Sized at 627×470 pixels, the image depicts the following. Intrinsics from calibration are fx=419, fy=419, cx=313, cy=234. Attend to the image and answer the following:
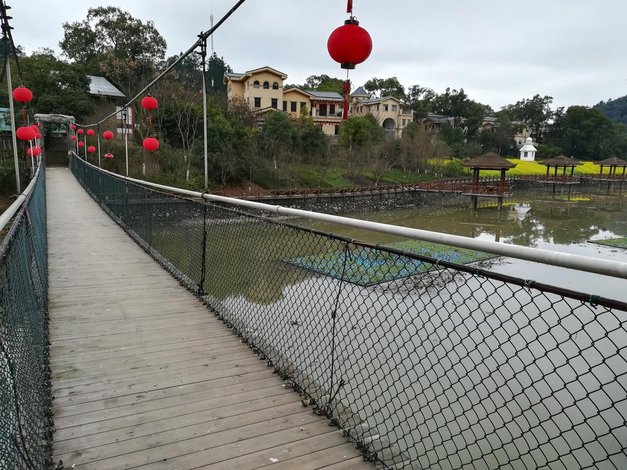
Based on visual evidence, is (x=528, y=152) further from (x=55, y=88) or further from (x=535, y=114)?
(x=55, y=88)

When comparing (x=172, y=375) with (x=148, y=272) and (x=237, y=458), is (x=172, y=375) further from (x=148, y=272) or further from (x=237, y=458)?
(x=148, y=272)

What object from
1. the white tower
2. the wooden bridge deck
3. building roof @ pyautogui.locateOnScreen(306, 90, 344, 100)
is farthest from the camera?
the white tower

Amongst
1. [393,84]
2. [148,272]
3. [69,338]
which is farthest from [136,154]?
[393,84]

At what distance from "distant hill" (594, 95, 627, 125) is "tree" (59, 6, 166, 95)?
94.6 metres

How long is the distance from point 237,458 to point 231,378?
0.71 metres

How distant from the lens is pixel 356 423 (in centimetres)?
206

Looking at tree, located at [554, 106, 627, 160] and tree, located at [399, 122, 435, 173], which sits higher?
tree, located at [554, 106, 627, 160]

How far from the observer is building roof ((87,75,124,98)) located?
24359mm

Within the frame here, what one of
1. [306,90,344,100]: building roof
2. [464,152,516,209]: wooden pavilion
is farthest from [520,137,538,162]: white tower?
[464,152,516,209]: wooden pavilion

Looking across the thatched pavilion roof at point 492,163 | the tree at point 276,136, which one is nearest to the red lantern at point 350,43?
the tree at point 276,136

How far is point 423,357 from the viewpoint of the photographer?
3465 mm

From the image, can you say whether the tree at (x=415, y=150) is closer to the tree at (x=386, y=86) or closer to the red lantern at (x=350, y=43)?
the tree at (x=386, y=86)

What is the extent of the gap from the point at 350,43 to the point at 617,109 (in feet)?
387

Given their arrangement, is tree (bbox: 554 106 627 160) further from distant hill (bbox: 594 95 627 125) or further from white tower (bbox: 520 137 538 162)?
distant hill (bbox: 594 95 627 125)
